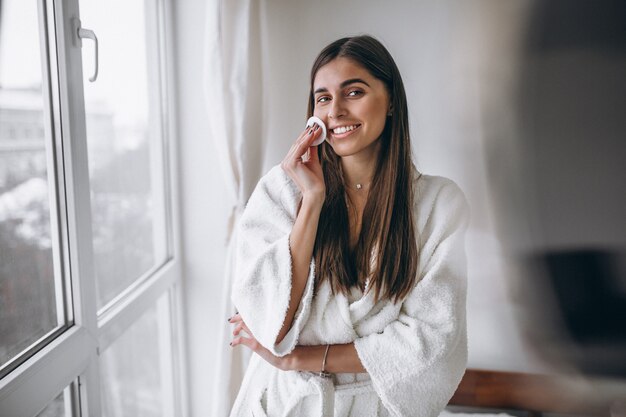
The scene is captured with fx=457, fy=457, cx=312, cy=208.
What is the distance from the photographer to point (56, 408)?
0.78m

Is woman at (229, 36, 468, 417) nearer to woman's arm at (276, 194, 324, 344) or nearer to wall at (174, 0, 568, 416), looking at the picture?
woman's arm at (276, 194, 324, 344)

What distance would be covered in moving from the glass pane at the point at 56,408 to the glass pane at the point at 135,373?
0.15 m

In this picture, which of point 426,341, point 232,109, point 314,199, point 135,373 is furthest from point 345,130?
point 135,373

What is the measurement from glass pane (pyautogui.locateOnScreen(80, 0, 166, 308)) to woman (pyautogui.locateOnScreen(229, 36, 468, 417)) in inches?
14.8

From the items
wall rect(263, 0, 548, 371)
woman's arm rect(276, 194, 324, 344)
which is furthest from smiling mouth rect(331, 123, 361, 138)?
wall rect(263, 0, 548, 371)

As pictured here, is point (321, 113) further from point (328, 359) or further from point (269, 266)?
point (328, 359)

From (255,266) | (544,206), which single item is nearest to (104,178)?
(255,266)

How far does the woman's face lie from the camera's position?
2.39ft

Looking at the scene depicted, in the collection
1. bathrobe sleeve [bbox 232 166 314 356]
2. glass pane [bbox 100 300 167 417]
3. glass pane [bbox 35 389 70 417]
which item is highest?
bathrobe sleeve [bbox 232 166 314 356]

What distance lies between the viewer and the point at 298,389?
0.75 meters

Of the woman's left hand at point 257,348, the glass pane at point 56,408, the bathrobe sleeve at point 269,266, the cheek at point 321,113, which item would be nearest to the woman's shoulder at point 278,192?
the bathrobe sleeve at point 269,266

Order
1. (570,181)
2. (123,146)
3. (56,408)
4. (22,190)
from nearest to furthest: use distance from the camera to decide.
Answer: (22,190) → (56,408) → (570,181) → (123,146)

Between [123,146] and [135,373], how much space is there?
560 millimetres

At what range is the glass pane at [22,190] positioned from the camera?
2.09 ft
